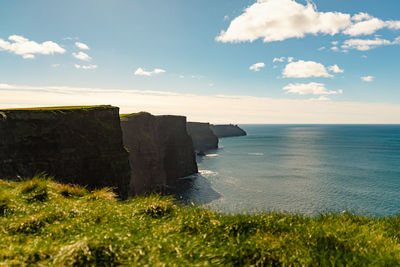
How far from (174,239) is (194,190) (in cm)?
6166

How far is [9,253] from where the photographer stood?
4891mm

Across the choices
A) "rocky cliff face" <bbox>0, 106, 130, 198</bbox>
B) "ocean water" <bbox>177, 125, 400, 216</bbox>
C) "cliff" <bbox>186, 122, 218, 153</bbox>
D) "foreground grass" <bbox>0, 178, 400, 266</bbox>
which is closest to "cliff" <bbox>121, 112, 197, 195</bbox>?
"ocean water" <bbox>177, 125, 400, 216</bbox>

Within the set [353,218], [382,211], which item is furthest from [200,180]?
[353,218]

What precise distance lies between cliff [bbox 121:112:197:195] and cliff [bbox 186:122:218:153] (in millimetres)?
79321

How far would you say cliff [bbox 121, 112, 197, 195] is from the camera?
2392 inches

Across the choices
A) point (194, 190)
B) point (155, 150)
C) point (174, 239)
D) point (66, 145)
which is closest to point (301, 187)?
A: point (194, 190)

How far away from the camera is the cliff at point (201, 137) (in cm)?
16925

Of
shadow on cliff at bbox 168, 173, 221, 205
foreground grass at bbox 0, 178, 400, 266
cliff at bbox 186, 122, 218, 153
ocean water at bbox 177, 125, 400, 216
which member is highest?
foreground grass at bbox 0, 178, 400, 266

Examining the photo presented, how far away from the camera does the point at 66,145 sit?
33.1m

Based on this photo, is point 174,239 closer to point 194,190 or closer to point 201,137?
point 194,190

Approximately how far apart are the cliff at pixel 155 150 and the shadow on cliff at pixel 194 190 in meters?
4.51

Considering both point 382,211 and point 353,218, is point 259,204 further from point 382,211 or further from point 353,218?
point 353,218

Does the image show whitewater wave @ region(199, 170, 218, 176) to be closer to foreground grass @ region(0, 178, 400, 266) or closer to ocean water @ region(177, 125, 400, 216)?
ocean water @ region(177, 125, 400, 216)

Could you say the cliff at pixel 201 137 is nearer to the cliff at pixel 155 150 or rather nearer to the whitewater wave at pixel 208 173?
the whitewater wave at pixel 208 173
